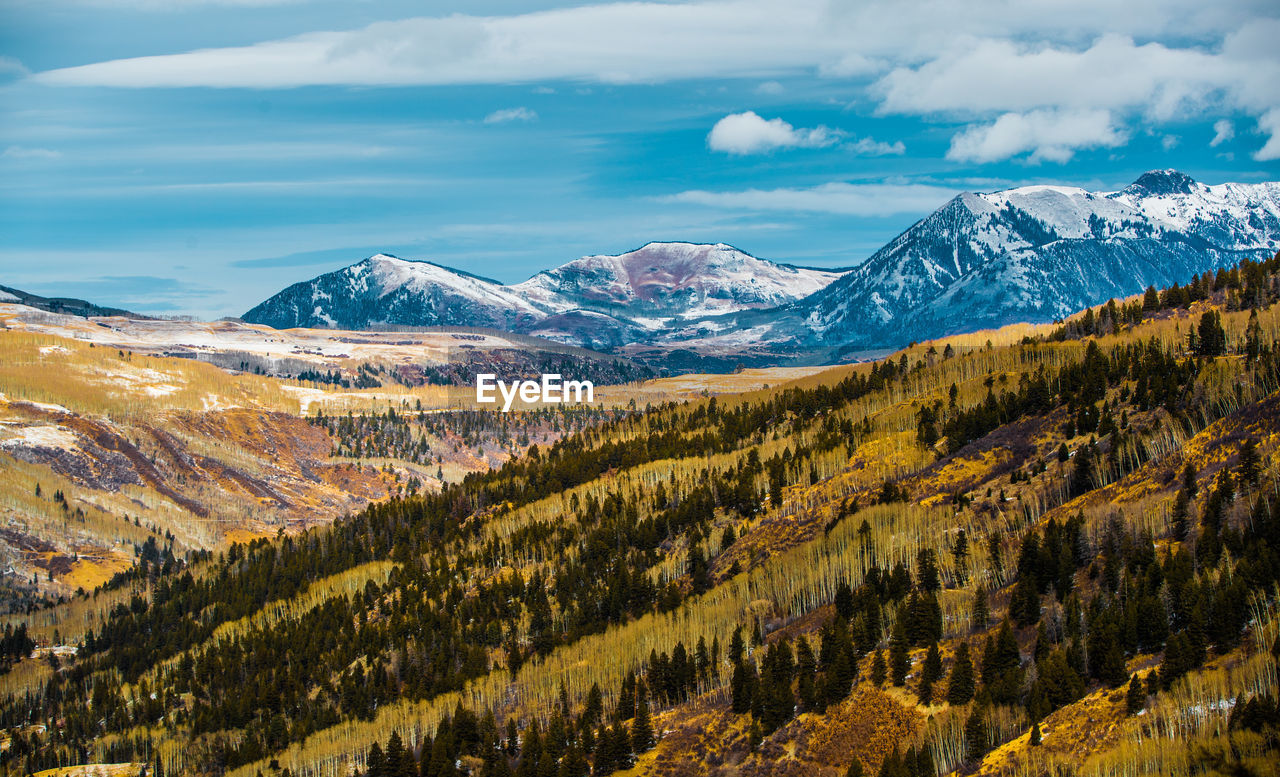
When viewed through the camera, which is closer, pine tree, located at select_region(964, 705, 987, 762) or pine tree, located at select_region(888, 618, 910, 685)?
pine tree, located at select_region(964, 705, 987, 762)

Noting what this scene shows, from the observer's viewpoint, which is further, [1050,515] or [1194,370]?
[1194,370]

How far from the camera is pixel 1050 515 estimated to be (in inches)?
6344

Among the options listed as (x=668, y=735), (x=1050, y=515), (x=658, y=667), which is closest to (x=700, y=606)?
(x=658, y=667)

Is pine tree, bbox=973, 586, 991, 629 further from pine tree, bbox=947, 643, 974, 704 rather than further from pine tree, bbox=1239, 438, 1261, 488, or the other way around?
pine tree, bbox=1239, 438, 1261, 488

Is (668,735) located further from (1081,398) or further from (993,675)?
(1081,398)

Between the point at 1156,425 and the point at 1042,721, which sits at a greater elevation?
the point at 1156,425

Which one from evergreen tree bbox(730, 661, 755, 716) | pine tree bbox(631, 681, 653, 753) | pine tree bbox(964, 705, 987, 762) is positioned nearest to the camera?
pine tree bbox(964, 705, 987, 762)

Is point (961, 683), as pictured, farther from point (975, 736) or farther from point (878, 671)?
point (878, 671)

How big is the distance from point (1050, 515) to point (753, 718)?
55323 mm

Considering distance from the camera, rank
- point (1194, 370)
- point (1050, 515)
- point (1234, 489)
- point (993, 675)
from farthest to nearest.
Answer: point (1194, 370) < point (1050, 515) < point (1234, 489) < point (993, 675)

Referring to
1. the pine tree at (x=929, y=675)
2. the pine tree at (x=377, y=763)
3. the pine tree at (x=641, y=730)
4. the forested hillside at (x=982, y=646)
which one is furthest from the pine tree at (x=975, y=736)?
the pine tree at (x=377, y=763)

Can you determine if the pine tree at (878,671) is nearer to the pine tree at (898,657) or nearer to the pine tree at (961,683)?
the pine tree at (898,657)

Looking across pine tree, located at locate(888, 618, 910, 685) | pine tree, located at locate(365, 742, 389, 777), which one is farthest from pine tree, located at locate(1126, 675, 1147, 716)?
pine tree, located at locate(365, 742, 389, 777)

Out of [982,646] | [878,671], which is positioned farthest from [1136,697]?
[878,671]
